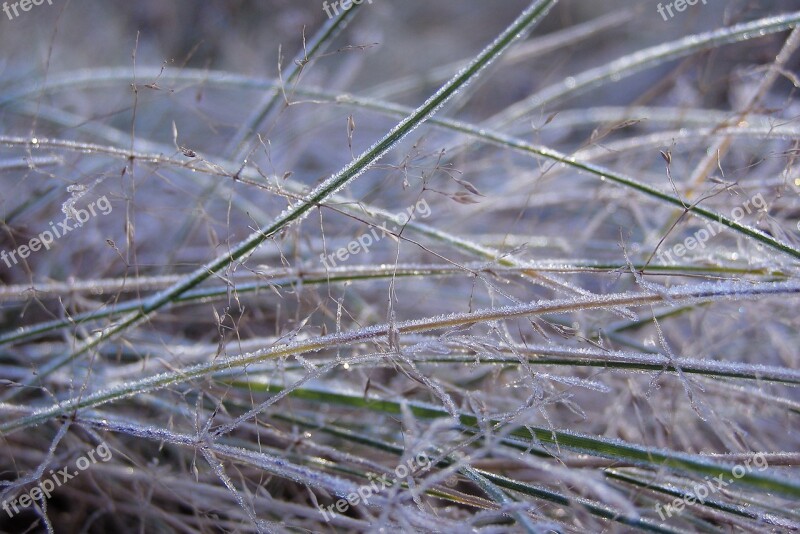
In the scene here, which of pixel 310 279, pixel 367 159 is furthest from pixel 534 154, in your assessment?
pixel 310 279

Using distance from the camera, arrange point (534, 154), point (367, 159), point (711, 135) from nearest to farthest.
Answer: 1. point (367, 159)
2. point (534, 154)
3. point (711, 135)

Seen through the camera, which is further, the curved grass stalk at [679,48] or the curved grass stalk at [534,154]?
the curved grass stalk at [679,48]

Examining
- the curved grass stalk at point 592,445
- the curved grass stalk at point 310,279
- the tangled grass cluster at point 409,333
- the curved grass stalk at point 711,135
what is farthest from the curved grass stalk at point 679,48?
the curved grass stalk at point 592,445

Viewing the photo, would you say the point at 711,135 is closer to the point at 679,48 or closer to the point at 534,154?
the point at 679,48

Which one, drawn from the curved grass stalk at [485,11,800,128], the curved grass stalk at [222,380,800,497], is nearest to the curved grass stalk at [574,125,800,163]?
the curved grass stalk at [485,11,800,128]

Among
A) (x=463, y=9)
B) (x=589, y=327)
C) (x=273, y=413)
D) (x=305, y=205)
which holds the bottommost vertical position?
(x=273, y=413)

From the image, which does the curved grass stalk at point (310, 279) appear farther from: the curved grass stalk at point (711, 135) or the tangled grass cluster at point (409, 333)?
the curved grass stalk at point (711, 135)

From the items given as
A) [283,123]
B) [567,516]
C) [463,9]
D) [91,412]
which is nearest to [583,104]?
[463,9]

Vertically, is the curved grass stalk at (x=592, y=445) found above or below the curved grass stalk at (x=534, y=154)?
below

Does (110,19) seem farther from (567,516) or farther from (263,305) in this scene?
(567,516)

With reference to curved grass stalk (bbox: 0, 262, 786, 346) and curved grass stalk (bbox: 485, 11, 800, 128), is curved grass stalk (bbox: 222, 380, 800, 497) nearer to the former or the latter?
curved grass stalk (bbox: 0, 262, 786, 346)

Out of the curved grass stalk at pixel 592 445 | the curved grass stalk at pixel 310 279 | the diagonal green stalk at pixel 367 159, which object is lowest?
the curved grass stalk at pixel 592 445
